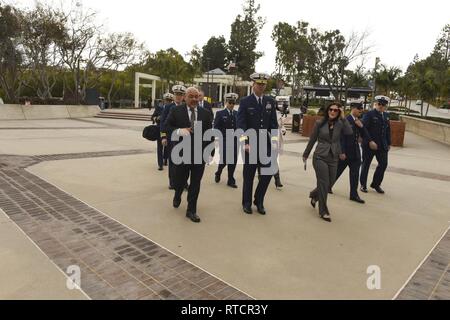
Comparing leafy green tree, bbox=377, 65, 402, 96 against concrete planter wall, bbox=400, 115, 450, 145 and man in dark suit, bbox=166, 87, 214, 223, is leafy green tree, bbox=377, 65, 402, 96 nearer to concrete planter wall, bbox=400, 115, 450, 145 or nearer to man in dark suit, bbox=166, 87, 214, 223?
concrete planter wall, bbox=400, 115, 450, 145

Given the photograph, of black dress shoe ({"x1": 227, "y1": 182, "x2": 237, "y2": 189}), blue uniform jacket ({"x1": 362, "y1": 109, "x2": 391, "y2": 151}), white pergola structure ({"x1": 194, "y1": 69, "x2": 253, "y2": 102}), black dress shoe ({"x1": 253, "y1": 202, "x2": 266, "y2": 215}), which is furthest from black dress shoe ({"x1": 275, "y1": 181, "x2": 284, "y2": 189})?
white pergola structure ({"x1": 194, "y1": 69, "x2": 253, "y2": 102})

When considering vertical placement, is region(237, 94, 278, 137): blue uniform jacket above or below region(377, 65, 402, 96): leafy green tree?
below

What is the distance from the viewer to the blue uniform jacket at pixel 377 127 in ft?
21.4

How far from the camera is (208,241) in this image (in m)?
4.08

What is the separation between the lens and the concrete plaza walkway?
3.09 m

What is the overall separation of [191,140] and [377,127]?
3.68 m

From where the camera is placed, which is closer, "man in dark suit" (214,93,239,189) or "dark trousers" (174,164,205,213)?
A: "dark trousers" (174,164,205,213)

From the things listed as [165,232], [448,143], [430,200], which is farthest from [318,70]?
[165,232]

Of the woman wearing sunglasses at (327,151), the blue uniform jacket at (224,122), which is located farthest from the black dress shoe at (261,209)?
the blue uniform jacket at (224,122)

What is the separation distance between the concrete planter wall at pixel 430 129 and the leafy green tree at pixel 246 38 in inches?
1963

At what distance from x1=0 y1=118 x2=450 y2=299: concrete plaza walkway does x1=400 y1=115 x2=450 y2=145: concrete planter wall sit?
11039mm

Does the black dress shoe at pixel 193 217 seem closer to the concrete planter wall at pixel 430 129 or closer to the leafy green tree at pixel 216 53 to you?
the concrete planter wall at pixel 430 129

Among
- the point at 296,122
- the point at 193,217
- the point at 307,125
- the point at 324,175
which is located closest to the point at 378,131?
the point at 324,175
